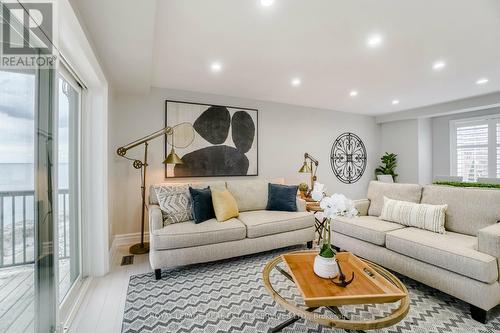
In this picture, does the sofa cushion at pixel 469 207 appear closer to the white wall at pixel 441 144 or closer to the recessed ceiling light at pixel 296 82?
the recessed ceiling light at pixel 296 82

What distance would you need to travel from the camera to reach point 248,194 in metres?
3.56

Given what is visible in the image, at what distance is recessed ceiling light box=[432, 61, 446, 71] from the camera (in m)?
2.99

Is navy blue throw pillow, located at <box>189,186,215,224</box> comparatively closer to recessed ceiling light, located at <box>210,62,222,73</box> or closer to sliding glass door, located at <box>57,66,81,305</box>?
sliding glass door, located at <box>57,66,81,305</box>

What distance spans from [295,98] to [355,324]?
3952 millimetres

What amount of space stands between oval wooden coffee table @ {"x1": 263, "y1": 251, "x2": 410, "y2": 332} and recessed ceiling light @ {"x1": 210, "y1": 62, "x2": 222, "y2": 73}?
2.36 m

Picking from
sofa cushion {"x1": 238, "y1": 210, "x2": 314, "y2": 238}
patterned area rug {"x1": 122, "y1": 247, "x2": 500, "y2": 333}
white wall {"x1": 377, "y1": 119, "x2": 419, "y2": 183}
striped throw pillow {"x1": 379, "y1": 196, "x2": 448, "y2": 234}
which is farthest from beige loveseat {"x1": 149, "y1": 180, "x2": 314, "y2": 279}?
white wall {"x1": 377, "y1": 119, "x2": 419, "y2": 183}

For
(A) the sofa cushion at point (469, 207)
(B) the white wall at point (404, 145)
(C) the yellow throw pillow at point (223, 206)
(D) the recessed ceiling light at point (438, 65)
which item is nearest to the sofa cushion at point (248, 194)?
(C) the yellow throw pillow at point (223, 206)

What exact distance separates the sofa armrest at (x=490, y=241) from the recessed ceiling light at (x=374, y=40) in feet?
6.36

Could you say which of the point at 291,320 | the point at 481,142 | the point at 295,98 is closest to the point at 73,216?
the point at 291,320

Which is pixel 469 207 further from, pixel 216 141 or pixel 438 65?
pixel 216 141

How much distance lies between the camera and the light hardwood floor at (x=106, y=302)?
1758 mm

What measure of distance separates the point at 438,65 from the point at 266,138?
108 inches

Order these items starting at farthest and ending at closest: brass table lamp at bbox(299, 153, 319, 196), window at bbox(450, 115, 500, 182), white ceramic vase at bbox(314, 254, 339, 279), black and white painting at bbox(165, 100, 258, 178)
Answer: window at bbox(450, 115, 500, 182) → brass table lamp at bbox(299, 153, 319, 196) → black and white painting at bbox(165, 100, 258, 178) → white ceramic vase at bbox(314, 254, 339, 279)

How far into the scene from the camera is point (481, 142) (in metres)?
5.16
